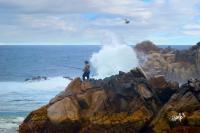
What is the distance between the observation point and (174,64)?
68.4m

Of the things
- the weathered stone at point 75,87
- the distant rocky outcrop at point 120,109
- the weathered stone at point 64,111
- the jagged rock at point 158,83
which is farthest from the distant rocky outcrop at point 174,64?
the weathered stone at point 64,111

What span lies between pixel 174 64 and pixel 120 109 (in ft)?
123

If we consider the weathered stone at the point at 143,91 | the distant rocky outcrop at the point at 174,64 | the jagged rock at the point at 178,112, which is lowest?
the jagged rock at the point at 178,112

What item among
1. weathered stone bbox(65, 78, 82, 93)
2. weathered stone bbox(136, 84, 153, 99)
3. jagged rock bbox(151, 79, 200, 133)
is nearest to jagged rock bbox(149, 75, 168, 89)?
weathered stone bbox(136, 84, 153, 99)

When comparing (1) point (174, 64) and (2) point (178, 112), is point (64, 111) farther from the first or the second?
(1) point (174, 64)

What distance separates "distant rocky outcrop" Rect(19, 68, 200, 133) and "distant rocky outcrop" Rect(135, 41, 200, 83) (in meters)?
29.1

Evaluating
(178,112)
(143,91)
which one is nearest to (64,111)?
(143,91)

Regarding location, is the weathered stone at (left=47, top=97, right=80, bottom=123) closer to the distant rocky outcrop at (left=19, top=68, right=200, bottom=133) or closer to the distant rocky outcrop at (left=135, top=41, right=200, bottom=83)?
the distant rocky outcrop at (left=19, top=68, right=200, bottom=133)

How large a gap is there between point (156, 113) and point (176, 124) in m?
2.21

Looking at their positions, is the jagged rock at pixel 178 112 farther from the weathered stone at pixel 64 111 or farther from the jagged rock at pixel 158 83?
the weathered stone at pixel 64 111

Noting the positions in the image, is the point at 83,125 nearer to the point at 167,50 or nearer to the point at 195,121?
the point at 195,121

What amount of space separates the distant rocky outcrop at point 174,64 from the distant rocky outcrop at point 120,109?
29.1 meters

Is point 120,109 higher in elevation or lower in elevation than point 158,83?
lower

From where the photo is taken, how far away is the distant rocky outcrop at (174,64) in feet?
215
